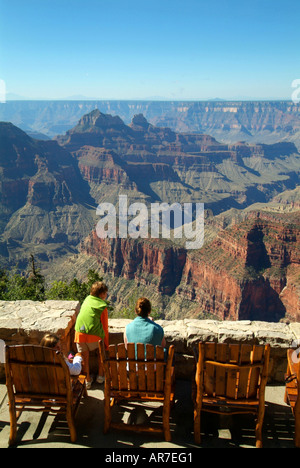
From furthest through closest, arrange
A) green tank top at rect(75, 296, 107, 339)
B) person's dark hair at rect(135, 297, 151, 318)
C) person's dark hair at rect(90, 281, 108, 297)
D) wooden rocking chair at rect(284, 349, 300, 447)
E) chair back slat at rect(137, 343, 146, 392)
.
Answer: person's dark hair at rect(90, 281, 108, 297), green tank top at rect(75, 296, 107, 339), person's dark hair at rect(135, 297, 151, 318), wooden rocking chair at rect(284, 349, 300, 447), chair back slat at rect(137, 343, 146, 392)

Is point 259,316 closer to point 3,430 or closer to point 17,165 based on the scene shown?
point 3,430

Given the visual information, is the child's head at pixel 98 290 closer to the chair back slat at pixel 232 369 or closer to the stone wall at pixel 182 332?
the stone wall at pixel 182 332

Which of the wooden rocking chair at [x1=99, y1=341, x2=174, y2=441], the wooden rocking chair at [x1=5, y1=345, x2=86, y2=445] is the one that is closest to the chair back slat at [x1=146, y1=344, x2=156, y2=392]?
the wooden rocking chair at [x1=99, y1=341, x2=174, y2=441]

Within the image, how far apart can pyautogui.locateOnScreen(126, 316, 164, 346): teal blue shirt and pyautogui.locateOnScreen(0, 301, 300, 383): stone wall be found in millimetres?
825

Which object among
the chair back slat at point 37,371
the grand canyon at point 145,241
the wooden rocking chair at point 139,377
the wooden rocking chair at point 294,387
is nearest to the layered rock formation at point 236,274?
the grand canyon at point 145,241

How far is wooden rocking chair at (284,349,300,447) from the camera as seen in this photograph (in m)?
4.02

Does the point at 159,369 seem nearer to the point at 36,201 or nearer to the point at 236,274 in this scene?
the point at 236,274

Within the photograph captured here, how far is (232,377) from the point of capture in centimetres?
388

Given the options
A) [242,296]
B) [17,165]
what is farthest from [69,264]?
[17,165]

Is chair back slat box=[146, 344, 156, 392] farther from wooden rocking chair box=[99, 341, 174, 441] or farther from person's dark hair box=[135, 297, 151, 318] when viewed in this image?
person's dark hair box=[135, 297, 151, 318]

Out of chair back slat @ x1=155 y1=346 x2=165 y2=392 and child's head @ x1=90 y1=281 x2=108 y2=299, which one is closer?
chair back slat @ x1=155 y1=346 x2=165 y2=392

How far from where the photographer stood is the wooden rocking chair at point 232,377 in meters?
3.77

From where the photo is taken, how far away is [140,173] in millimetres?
178625

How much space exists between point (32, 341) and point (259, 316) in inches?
2006
